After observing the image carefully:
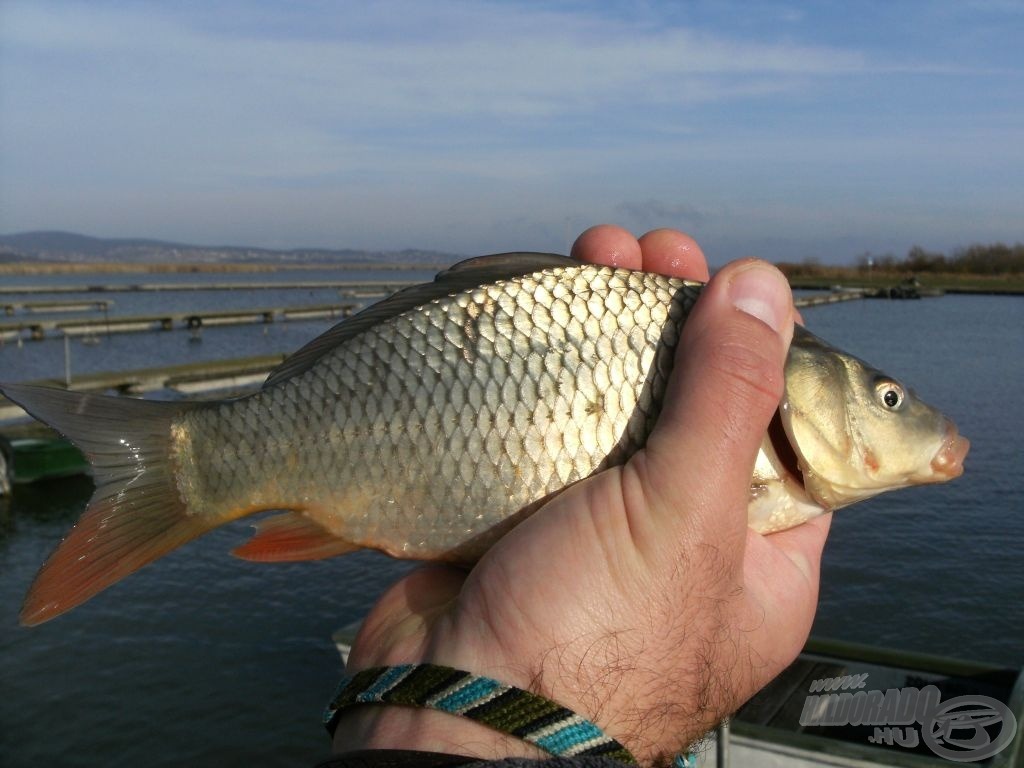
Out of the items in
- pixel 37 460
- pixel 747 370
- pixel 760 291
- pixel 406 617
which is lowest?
pixel 37 460

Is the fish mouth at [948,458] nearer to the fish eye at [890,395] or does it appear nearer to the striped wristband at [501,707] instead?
the fish eye at [890,395]

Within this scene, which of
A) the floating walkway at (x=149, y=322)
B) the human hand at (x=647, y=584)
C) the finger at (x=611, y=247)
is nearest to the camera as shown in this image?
the human hand at (x=647, y=584)

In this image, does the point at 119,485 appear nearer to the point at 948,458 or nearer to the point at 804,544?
the point at 804,544

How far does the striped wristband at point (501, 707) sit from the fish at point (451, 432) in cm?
53

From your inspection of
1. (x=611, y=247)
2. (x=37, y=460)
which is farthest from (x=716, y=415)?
(x=37, y=460)

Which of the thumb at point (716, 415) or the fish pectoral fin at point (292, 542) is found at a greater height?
the thumb at point (716, 415)

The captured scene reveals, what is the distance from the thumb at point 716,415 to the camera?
2045 millimetres

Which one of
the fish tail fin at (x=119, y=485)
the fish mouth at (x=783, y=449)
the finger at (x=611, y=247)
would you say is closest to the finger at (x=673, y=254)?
the finger at (x=611, y=247)

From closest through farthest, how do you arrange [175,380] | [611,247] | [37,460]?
[611,247] → [37,460] → [175,380]

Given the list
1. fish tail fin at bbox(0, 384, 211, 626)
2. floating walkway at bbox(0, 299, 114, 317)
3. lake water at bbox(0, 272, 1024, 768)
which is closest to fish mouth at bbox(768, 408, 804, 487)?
fish tail fin at bbox(0, 384, 211, 626)

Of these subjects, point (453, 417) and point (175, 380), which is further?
point (175, 380)

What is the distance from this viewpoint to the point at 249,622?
11766 millimetres

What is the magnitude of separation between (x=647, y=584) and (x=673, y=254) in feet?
5.69

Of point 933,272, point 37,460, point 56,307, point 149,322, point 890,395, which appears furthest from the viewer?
point 933,272
